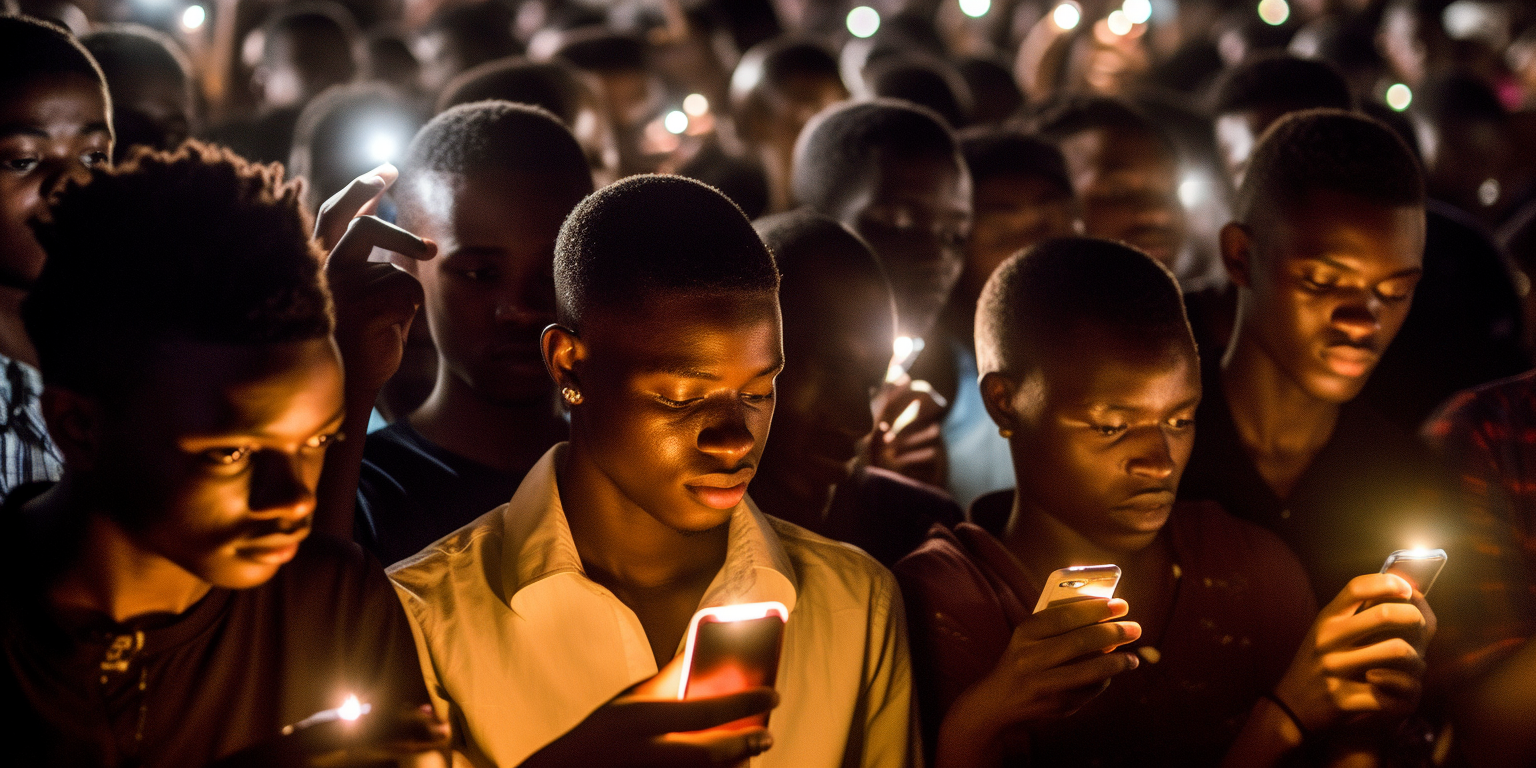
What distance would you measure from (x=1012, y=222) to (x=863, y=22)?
5.19 metres

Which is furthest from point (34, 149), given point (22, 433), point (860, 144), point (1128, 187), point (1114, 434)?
point (1128, 187)

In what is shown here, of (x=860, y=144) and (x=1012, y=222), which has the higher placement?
(x=860, y=144)

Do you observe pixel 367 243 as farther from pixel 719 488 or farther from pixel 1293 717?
pixel 1293 717

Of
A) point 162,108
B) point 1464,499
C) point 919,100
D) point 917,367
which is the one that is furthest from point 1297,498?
point 162,108

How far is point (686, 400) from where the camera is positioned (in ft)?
6.95

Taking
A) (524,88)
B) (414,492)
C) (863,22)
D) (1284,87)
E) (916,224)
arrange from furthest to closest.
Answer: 1. (863,22)
2. (1284,87)
3. (524,88)
4. (916,224)
5. (414,492)

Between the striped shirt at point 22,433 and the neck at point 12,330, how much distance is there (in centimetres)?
3

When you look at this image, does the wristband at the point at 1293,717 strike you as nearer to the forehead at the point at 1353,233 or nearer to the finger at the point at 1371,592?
the finger at the point at 1371,592

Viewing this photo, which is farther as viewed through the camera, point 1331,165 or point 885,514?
point 1331,165

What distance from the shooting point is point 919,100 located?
5832mm

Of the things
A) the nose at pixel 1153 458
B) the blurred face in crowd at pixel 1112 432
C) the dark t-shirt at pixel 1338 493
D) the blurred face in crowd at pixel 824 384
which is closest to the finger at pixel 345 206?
the blurred face in crowd at pixel 824 384

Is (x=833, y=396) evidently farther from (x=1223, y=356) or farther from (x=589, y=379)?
(x=1223, y=356)

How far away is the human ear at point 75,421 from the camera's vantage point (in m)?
1.66

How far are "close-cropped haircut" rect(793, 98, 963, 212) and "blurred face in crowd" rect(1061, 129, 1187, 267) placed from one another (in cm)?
80
